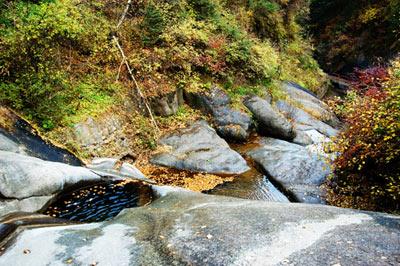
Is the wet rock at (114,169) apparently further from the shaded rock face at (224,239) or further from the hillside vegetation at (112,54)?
the shaded rock face at (224,239)

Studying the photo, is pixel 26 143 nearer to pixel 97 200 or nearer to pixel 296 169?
pixel 97 200

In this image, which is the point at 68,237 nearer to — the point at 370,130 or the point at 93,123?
the point at 93,123

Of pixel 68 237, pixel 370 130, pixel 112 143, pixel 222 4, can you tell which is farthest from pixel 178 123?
pixel 222 4

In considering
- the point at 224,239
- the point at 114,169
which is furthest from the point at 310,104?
the point at 224,239

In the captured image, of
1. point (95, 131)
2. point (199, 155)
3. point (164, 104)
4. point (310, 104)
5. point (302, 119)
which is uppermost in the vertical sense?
point (310, 104)

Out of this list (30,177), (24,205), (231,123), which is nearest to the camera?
(24,205)

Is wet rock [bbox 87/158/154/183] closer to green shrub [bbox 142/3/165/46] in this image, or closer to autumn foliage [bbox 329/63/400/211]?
autumn foliage [bbox 329/63/400/211]

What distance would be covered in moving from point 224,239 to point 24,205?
3.84m

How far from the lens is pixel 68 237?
524 cm

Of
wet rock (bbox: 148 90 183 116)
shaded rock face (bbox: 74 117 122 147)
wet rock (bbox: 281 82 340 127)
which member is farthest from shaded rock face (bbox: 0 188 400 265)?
wet rock (bbox: 281 82 340 127)

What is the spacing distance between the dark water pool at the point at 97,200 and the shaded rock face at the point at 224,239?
4.15ft

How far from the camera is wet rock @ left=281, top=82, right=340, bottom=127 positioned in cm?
1708

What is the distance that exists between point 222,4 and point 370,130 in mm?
12954

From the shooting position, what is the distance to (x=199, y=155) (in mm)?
10922
